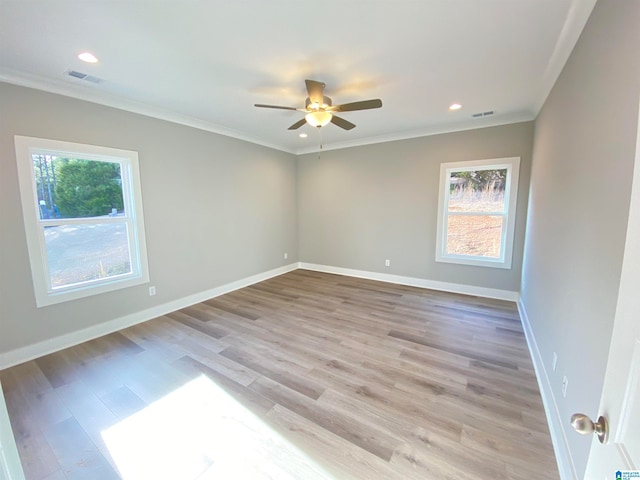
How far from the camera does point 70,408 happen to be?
76.9 inches

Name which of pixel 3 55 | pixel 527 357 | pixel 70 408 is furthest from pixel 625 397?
pixel 3 55

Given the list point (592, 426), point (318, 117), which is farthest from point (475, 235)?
point (592, 426)

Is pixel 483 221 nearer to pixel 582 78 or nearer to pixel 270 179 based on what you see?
pixel 582 78

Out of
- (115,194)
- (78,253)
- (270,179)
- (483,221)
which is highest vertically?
(270,179)

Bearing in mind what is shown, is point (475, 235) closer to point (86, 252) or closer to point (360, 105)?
point (360, 105)

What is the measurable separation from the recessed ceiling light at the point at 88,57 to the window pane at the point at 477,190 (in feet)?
14.9

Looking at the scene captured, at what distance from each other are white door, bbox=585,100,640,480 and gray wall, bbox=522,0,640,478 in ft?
2.06

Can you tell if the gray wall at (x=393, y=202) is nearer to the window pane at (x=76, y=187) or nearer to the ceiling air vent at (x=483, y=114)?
the ceiling air vent at (x=483, y=114)

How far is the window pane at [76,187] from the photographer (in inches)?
104

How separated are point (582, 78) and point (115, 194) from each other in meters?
4.41

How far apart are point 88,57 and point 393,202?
4.23 metres

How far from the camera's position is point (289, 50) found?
211cm

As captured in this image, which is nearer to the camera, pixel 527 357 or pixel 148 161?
pixel 527 357

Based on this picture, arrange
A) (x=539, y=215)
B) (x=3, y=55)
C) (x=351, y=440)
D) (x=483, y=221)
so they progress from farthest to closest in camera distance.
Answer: (x=483, y=221), (x=539, y=215), (x=3, y=55), (x=351, y=440)
